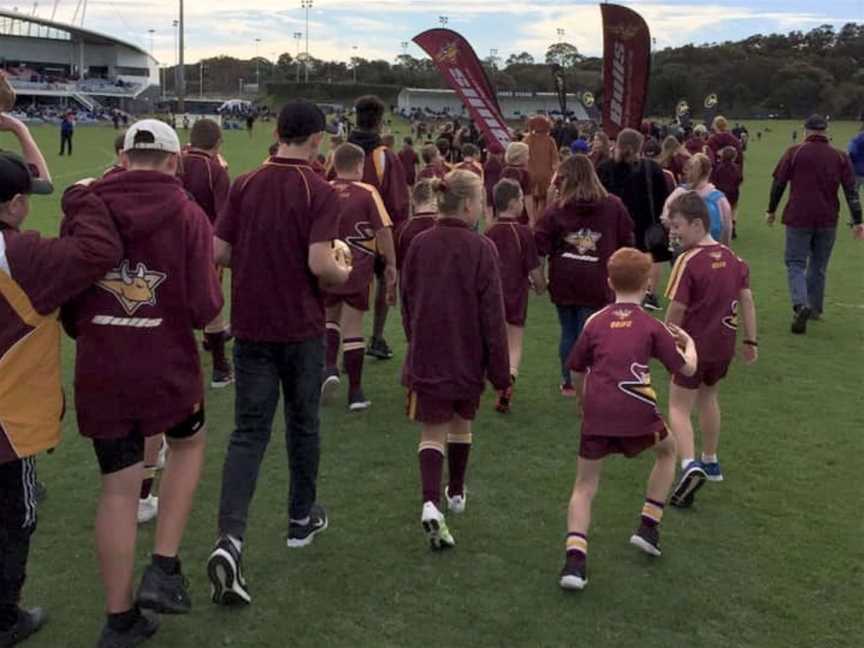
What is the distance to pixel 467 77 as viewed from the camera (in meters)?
16.5

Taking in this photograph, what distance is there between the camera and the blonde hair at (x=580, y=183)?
605 centimetres

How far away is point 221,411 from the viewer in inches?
254

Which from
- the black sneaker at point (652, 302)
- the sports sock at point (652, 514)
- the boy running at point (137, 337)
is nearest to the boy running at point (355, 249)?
the sports sock at point (652, 514)

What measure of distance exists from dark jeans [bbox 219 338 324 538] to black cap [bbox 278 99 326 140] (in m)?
0.95

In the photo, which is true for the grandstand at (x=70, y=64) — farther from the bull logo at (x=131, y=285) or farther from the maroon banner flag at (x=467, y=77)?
the bull logo at (x=131, y=285)

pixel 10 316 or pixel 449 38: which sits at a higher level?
pixel 449 38

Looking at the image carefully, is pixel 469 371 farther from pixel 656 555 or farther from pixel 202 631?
pixel 202 631

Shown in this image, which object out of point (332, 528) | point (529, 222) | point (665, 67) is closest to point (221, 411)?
point (332, 528)

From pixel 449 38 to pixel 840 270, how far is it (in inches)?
336

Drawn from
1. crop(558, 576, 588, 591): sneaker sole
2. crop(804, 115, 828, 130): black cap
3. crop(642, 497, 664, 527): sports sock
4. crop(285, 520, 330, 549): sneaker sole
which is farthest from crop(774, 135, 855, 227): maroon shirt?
crop(285, 520, 330, 549): sneaker sole

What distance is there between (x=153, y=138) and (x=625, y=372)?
224 centimetres

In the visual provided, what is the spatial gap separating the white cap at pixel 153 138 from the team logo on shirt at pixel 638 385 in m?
2.17

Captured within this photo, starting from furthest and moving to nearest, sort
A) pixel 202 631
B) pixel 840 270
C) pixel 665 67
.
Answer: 1. pixel 665 67
2. pixel 840 270
3. pixel 202 631

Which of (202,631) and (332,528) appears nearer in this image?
(202,631)
